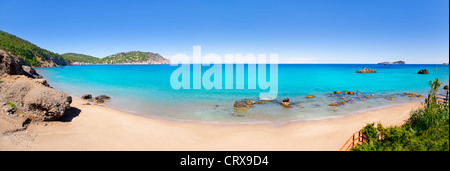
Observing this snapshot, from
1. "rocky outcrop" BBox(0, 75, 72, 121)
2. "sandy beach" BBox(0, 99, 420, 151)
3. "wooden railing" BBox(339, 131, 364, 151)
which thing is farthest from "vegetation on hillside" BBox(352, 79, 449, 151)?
"rocky outcrop" BBox(0, 75, 72, 121)

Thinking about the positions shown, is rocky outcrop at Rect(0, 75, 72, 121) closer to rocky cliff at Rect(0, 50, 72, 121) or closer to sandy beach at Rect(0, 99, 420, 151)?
rocky cliff at Rect(0, 50, 72, 121)

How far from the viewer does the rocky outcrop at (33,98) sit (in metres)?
11.8

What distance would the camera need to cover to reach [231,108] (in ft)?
76.3

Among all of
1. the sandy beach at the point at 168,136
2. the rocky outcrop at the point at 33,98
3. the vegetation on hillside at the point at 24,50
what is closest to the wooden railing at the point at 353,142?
the sandy beach at the point at 168,136

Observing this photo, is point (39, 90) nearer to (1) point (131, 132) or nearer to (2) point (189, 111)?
(1) point (131, 132)

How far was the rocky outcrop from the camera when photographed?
11.8 metres

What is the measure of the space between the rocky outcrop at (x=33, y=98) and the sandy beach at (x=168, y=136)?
767 mm

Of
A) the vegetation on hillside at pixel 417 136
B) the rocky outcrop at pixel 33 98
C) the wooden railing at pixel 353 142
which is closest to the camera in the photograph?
the vegetation on hillside at pixel 417 136

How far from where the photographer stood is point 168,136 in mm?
13281

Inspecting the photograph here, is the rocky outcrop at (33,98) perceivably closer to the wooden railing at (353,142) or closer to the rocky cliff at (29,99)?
the rocky cliff at (29,99)

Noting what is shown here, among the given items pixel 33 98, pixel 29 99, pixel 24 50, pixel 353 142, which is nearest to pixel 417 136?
pixel 353 142
